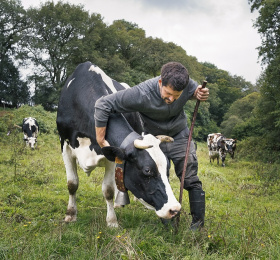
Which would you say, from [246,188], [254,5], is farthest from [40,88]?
[246,188]

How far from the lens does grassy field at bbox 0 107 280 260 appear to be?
2977mm

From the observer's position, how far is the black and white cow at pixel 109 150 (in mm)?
3104

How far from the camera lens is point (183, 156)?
4082 millimetres

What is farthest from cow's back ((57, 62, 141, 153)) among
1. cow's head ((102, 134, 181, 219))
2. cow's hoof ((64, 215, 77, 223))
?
cow's hoof ((64, 215, 77, 223))

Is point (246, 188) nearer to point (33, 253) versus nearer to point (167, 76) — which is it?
point (167, 76)

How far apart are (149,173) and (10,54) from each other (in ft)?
128

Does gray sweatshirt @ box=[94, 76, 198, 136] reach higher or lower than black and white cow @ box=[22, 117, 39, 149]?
higher

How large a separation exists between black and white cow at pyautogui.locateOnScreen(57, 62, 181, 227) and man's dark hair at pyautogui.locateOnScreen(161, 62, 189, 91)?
1.90 feet

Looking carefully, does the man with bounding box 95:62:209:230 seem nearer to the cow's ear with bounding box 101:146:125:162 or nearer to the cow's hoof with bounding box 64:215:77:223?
the cow's ear with bounding box 101:146:125:162

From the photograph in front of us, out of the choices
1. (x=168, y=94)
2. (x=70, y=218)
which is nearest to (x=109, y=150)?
(x=168, y=94)

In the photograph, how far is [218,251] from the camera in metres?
3.09

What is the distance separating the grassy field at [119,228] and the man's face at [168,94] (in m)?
1.38

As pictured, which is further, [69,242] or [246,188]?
[246,188]

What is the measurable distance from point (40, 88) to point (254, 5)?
79.7 ft
